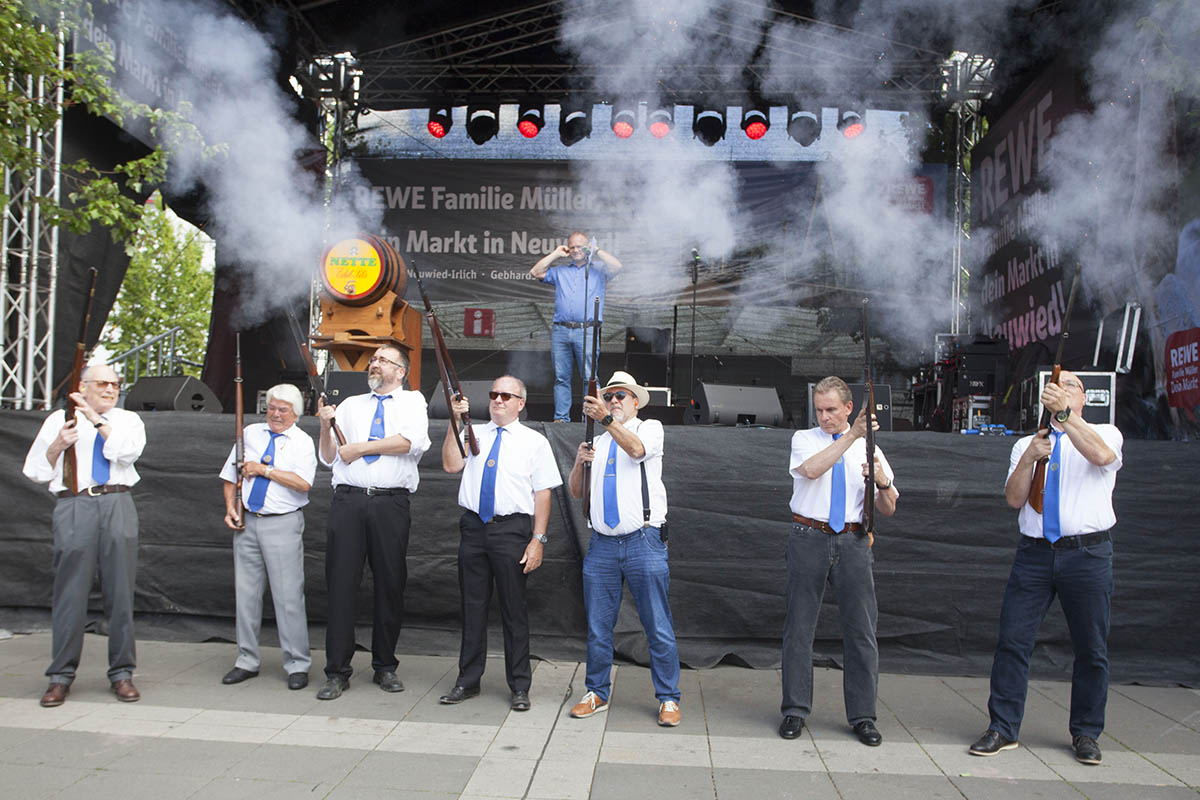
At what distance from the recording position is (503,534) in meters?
4.36

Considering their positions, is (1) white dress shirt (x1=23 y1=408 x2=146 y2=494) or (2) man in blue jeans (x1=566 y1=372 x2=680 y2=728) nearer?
(2) man in blue jeans (x1=566 y1=372 x2=680 y2=728)

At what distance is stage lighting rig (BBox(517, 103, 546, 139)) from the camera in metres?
11.1

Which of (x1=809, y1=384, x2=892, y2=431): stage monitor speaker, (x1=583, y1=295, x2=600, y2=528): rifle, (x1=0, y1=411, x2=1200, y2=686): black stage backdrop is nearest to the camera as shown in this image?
(x1=583, y1=295, x2=600, y2=528): rifle

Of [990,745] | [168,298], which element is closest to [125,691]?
[990,745]

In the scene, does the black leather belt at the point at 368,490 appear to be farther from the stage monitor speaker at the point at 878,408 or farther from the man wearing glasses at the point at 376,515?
the stage monitor speaker at the point at 878,408

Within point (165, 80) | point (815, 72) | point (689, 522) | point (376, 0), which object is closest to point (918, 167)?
point (815, 72)

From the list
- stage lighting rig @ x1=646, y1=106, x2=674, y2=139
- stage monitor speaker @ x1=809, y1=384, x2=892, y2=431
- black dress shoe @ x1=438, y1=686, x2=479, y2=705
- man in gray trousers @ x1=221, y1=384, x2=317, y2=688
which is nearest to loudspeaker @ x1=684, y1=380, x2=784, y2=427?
stage monitor speaker @ x1=809, y1=384, x2=892, y2=431

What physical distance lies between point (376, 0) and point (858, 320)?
7.18 meters

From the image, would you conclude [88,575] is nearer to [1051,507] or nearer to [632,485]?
[632,485]

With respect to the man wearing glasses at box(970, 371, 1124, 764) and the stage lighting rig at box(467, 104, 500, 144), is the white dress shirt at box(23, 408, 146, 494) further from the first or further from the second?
the stage lighting rig at box(467, 104, 500, 144)

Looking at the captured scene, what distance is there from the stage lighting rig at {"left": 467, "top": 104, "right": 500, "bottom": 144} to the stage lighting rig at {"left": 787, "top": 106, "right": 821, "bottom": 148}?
3.75 metres

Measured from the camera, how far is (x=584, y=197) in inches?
456

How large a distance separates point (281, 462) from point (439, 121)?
25.1ft

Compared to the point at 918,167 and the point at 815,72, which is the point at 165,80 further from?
the point at 918,167
